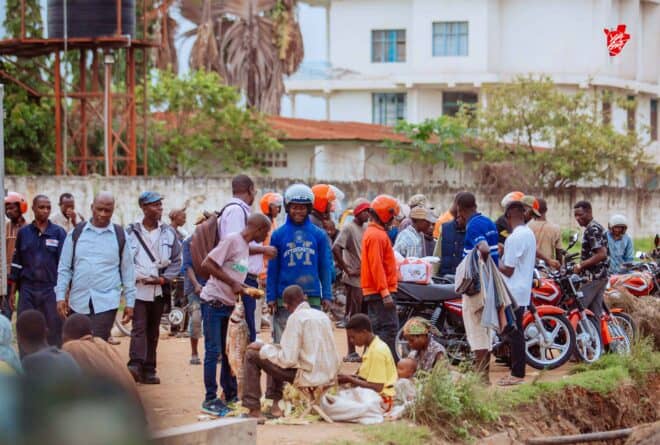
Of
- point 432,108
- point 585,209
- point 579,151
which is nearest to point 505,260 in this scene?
point 585,209

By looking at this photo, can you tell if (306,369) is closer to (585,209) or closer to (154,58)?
(585,209)

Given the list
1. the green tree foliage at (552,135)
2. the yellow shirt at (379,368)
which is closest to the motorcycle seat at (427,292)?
the yellow shirt at (379,368)

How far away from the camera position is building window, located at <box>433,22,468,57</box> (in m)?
41.2

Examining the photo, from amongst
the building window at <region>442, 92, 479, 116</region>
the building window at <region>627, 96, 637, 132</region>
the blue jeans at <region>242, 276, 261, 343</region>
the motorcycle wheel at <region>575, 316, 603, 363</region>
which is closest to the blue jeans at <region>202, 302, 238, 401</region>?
the blue jeans at <region>242, 276, 261, 343</region>

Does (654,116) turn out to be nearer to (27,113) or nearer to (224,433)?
(27,113)

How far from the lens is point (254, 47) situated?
44.1 m

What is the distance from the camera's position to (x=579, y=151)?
3150 centimetres

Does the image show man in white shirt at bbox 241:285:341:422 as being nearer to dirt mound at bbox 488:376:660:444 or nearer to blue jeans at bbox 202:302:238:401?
blue jeans at bbox 202:302:238:401

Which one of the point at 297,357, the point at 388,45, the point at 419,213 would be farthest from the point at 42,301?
the point at 388,45

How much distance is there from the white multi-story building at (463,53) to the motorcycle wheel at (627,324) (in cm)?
2561

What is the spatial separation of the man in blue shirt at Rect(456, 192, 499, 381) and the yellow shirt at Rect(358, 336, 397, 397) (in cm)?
140

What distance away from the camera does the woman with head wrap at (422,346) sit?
10008mm

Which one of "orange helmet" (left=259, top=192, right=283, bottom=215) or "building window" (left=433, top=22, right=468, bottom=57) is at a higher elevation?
"building window" (left=433, top=22, right=468, bottom=57)

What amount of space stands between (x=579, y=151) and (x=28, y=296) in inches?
933
